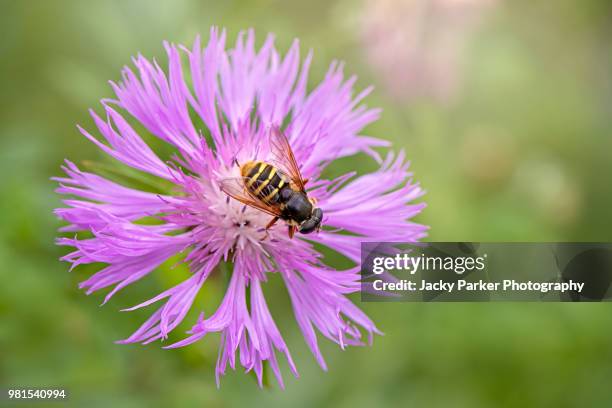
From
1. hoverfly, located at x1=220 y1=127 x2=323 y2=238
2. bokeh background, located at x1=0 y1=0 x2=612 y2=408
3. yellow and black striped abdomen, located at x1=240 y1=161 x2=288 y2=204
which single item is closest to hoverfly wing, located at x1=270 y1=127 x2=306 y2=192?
hoverfly, located at x1=220 y1=127 x2=323 y2=238

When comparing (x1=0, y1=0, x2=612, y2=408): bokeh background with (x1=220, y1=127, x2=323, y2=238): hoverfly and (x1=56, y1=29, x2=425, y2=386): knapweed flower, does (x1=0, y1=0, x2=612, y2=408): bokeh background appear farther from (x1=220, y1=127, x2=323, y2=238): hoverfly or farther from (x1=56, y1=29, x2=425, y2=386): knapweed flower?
(x1=220, y1=127, x2=323, y2=238): hoverfly

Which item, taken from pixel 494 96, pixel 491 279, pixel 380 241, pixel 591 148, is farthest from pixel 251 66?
pixel 591 148

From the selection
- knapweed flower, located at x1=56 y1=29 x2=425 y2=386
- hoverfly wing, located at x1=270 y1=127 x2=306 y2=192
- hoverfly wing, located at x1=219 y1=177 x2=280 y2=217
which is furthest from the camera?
hoverfly wing, located at x1=270 y1=127 x2=306 y2=192

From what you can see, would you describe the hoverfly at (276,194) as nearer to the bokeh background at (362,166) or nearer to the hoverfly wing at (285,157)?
the hoverfly wing at (285,157)

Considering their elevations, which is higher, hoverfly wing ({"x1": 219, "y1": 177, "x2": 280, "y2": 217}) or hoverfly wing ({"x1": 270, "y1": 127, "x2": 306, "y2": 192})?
hoverfly wing ({"x1": 270, "y1": 127, "x2": 306, "y2": 192})

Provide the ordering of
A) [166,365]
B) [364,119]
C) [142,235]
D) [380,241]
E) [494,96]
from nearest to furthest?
[142,235]
[380,241]
[364,119]
[166,365]
[494,96]

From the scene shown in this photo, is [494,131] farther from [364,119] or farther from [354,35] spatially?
[364,119]
